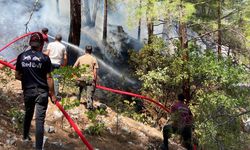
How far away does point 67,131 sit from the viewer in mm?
7367

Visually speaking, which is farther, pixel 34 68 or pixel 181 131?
pixel 181 131

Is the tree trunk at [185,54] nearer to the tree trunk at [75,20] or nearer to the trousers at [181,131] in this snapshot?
the tree trunk at [75,20]

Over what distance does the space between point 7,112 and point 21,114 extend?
1.36 ft

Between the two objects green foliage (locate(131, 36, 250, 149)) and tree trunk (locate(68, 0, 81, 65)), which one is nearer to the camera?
green foliage (locate(131, 36, 250, 149))

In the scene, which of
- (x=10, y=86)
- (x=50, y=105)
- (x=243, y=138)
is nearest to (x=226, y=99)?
(x=243, y=138)

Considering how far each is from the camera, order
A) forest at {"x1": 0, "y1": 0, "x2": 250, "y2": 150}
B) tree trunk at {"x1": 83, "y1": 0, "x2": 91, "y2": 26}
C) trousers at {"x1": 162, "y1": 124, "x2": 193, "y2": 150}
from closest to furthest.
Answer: trousers at {"x1": 162, "y1": 124, "x2": 193, "y2": 150}
forest at {"x1": 0, "y1": 0, "x2": 250, "y2": 150}
tree trunk at {"x1": 83, "y1": 0, "x2": 91, "y2": 26}

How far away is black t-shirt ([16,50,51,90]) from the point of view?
493cm

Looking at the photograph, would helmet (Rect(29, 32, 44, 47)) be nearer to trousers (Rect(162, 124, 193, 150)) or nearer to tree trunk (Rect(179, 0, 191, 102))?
trousers (Rect(162, 124, 193, 150))

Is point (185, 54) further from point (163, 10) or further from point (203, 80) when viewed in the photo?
point (163, 10)

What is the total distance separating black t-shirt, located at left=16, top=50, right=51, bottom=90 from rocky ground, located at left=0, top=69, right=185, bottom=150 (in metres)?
1.23

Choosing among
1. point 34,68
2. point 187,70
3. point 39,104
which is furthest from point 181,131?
point 187,70

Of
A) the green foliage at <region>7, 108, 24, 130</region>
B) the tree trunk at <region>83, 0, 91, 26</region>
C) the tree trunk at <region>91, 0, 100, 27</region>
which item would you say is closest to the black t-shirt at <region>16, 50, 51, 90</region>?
the green foliage at <region>7, 108, 24, 130</region>

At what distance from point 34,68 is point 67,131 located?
2.72 metres

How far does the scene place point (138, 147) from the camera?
8102 millimetres
